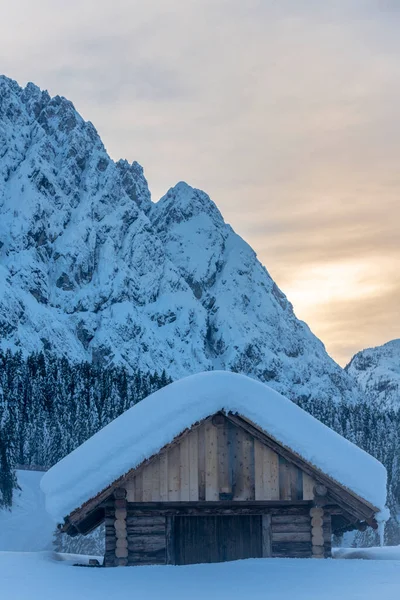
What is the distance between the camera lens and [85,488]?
Result: 1323cm

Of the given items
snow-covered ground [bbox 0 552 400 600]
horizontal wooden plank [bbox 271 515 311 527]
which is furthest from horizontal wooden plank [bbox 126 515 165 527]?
horizontal wooden plank [bbox 271 515 311 527]

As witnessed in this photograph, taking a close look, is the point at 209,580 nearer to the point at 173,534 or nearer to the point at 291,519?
the point at 173,534

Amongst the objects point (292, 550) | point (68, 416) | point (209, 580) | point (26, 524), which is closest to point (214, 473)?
point (292, 550)

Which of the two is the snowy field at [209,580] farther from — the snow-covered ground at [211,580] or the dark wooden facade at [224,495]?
the dark wooden facade at [224,495]

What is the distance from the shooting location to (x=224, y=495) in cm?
1391

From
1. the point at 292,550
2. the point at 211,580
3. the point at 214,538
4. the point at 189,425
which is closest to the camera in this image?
the point at 211,580

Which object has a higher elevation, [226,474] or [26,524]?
[26,524]

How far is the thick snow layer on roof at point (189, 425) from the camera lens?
1330 cm

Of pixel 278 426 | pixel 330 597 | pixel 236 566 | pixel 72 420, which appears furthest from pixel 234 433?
pixel 72 420

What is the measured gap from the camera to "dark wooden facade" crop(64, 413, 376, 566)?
1386 cm

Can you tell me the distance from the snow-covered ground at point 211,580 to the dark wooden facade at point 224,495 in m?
0.84

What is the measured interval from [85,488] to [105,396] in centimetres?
11642

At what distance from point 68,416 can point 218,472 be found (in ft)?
336

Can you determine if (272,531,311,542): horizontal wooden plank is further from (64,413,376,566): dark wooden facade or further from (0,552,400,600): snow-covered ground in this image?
(0,552,400,600): snow-covered ground
